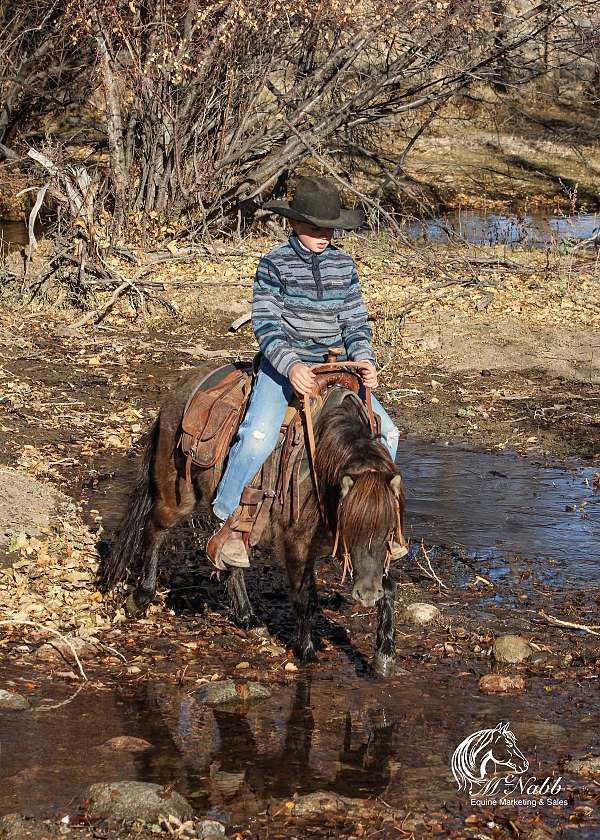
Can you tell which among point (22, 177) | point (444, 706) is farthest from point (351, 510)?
point (22, 177)

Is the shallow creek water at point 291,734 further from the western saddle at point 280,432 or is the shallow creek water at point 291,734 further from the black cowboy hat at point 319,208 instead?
the black cowboy hat at point 319,208

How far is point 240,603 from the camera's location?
6.85 metres

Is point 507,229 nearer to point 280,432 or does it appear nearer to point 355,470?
point 280,432

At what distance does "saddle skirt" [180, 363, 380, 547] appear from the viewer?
20.0 ft

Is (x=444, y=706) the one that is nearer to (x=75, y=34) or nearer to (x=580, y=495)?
(x=580, y=495)

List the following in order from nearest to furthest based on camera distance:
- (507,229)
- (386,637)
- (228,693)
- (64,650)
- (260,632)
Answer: (228,693) → (386,637) → (64,650) → (260,632) → (507,229)

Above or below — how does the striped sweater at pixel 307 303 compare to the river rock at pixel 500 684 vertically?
above

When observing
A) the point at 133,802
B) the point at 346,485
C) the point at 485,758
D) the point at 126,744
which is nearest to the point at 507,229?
the point at 346,485

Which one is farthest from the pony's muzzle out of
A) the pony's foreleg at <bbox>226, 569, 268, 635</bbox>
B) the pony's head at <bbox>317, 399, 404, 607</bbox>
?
the pony's foreleg at <bbox>226, 569, 268, 635</bbox>

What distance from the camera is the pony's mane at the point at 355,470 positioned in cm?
536

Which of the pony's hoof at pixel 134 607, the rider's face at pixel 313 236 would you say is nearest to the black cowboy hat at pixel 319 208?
the rider's face at pixel 313 236

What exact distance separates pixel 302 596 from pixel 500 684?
1138mm

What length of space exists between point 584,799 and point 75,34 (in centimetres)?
1562

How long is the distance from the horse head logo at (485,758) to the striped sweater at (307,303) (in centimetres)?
216
